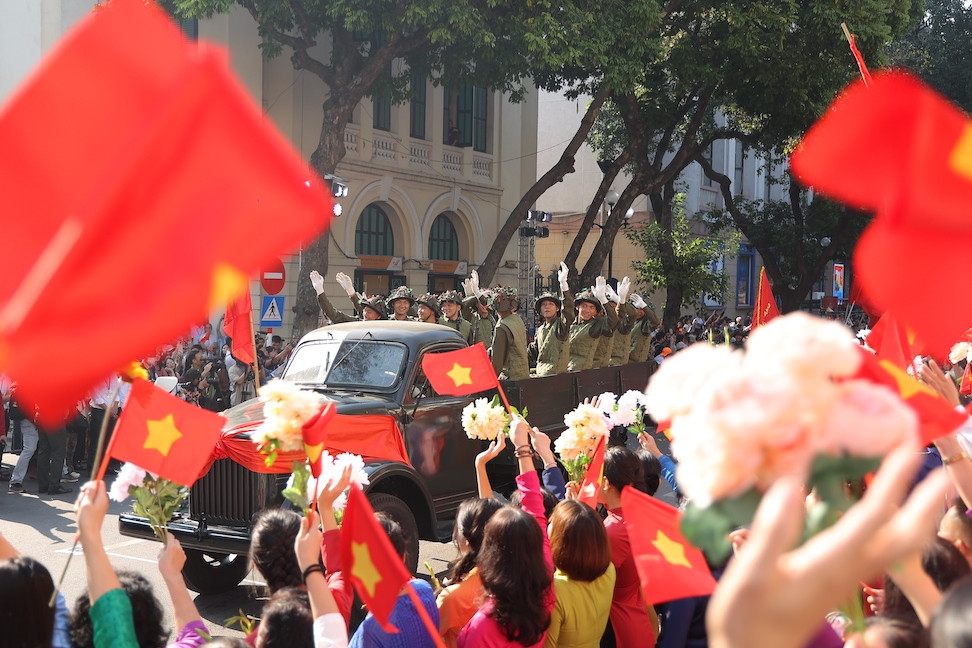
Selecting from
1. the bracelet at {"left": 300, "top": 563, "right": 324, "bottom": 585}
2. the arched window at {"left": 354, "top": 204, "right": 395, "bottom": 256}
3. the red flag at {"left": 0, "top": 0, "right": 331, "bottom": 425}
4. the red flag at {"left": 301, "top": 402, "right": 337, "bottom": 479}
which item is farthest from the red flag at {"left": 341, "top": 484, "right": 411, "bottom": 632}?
the arched window at {"left": 354, "top": 204, "right": 395, "bottom": 256}

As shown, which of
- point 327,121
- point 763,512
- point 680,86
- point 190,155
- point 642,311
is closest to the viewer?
point 763,512

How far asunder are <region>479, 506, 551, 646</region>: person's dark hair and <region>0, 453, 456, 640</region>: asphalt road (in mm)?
3738

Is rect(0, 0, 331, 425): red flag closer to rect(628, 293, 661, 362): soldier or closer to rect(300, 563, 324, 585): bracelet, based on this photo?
rect(300, 563, 324, 585): bracelet

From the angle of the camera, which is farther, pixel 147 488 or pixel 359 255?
pixel 359 255

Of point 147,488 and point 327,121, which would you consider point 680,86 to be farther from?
point 147,488

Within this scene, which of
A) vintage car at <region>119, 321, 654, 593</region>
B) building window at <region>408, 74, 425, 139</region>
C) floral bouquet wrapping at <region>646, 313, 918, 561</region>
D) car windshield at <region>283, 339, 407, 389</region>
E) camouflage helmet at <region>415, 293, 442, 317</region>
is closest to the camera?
floral bouquet wrapping at <region>646, 313, 918, 561</region>

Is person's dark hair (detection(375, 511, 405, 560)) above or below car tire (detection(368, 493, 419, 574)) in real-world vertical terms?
above

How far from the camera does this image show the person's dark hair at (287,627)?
2902 mm

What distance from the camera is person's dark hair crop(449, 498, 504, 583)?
4.00 metres

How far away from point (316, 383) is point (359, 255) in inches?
611

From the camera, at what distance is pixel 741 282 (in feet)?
143

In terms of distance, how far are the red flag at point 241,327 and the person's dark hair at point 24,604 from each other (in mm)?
4896

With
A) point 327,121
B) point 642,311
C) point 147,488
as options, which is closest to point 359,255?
point 327,121

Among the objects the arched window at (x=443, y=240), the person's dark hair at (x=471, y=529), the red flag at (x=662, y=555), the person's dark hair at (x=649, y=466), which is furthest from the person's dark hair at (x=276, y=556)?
the arched window at (x=443, y=240)
